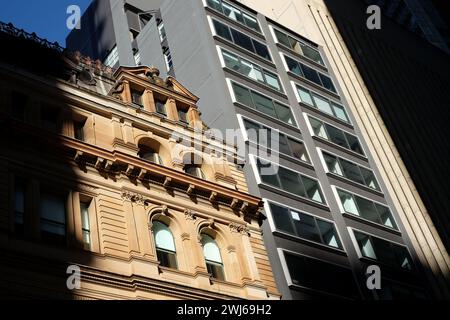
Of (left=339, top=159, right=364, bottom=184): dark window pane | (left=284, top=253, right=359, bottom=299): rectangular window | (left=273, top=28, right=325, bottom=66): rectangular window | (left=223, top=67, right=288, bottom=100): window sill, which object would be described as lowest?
(left=284, top=253, right=359, bottom=299): rectangular window

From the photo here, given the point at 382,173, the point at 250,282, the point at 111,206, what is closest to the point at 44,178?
the point at 111,206

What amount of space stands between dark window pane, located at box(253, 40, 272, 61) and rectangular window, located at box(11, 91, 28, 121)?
22.0 m

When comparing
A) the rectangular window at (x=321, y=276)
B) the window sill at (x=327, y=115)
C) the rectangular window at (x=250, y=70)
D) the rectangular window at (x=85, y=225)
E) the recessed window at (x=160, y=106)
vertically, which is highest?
the rectangular window at (x=250, y=70)

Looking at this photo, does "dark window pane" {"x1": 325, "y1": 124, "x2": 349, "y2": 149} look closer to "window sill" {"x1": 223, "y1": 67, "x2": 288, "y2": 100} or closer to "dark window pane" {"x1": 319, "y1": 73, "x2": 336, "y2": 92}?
"window sill" {"x1": 223, "y1": 67, "x2": 288, "y2": 100}

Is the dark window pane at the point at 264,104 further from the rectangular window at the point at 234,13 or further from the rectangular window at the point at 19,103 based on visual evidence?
the rectangular window at the point at 19,103

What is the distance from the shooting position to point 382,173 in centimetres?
4431

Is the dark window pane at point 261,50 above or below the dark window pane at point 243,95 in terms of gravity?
above

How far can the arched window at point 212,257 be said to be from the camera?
2634 cm

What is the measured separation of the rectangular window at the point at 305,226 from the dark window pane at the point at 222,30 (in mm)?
16058

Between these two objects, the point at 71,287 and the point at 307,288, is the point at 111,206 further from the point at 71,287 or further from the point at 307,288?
the point at 307,288

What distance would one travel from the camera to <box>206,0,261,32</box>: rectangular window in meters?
46.2

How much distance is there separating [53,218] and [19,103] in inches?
241

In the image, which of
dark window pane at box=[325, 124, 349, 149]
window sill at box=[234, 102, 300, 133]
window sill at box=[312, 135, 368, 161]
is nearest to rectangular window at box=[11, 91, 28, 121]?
window sill at box=[234, 102, 300, 133]

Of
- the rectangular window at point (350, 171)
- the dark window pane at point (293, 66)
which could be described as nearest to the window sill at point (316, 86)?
the dark window pane at point (293, 66)
